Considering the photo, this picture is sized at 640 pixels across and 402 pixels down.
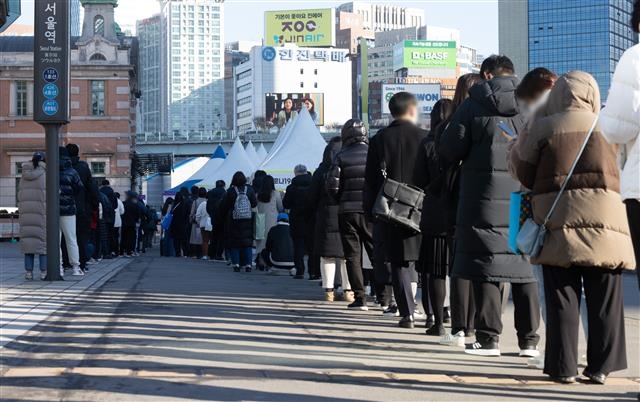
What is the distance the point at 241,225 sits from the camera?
67.8 feet

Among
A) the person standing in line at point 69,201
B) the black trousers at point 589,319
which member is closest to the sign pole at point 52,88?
the person standing in line at point 69,201

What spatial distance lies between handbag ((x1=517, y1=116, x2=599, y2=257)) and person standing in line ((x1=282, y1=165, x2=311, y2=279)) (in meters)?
10.4

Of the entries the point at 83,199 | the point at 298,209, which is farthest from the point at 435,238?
the point at 83,199

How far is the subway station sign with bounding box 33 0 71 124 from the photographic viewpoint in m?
15.3

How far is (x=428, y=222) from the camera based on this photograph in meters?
9.16

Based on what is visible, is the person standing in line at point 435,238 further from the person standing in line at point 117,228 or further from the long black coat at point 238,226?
the person standing in line at point 117,228

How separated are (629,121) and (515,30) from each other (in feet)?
588

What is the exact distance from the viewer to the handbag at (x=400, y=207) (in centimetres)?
970

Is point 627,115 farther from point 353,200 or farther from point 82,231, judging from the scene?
point 82,231

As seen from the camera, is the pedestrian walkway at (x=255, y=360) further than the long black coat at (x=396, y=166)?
No

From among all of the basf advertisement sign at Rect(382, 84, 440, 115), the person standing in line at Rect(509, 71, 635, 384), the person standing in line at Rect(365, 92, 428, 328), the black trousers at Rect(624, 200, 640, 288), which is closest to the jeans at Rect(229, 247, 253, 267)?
the person standing in line at Rect(365, 92, 428, 328)

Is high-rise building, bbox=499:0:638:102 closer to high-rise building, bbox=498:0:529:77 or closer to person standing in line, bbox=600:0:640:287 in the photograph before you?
high-rise building, bbox=498:0:529:77

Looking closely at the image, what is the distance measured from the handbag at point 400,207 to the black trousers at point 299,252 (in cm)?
825

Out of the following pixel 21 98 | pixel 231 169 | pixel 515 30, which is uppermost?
pixel 515 30
